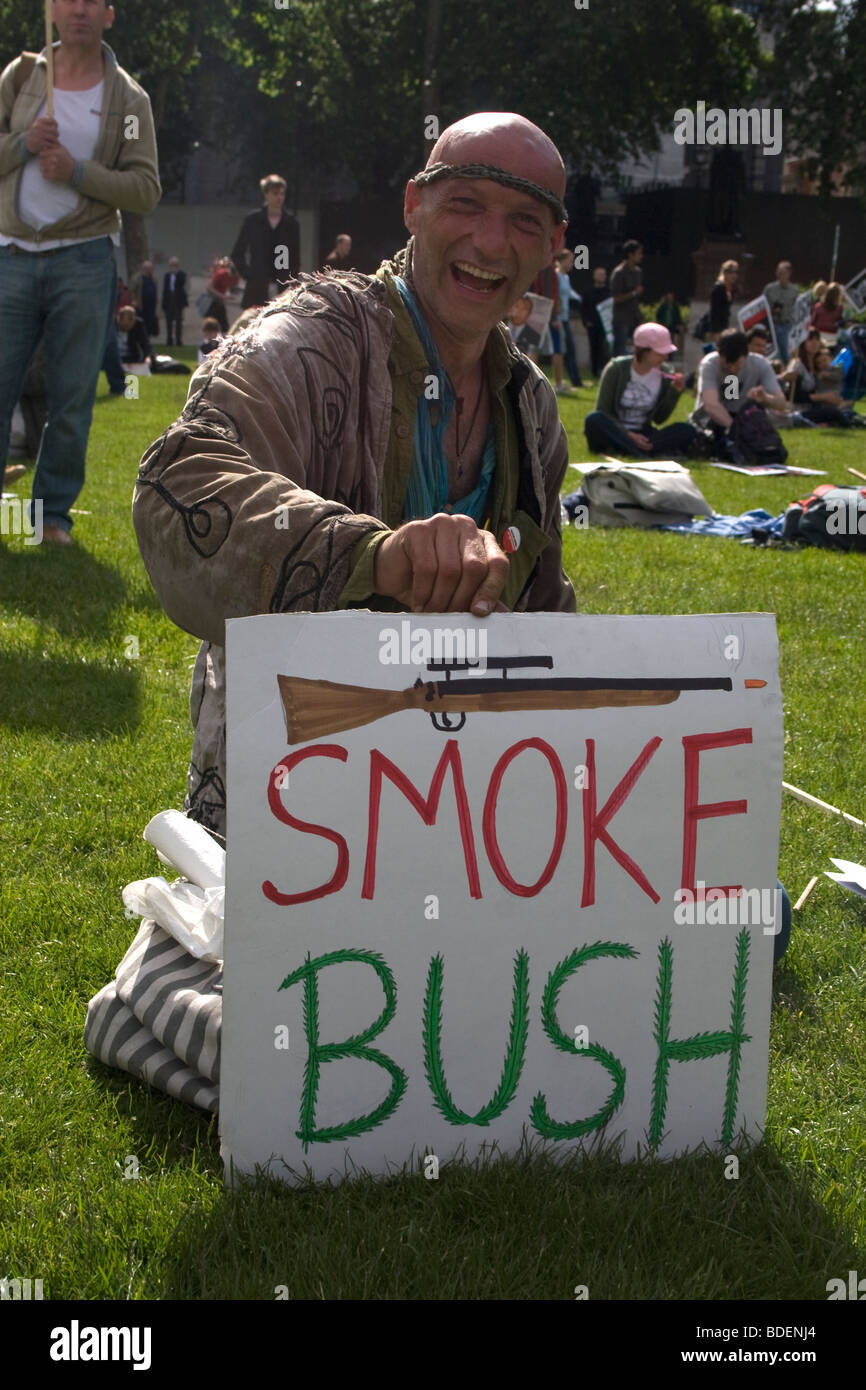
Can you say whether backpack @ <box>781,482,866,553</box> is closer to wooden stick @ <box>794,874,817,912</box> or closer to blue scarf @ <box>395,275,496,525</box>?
wooden stick @ <box>794,874,817,912</box>

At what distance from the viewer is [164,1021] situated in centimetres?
217

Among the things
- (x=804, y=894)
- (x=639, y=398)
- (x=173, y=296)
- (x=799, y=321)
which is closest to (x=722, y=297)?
(x=799, y=321)

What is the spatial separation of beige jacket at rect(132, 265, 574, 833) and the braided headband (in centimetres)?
22

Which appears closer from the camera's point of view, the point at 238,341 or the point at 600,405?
the point at 238,341

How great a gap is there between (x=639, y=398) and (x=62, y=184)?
6135 mm

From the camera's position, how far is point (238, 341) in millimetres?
2350

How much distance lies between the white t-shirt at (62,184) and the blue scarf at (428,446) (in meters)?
3.12

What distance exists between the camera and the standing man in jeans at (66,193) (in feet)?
17.3

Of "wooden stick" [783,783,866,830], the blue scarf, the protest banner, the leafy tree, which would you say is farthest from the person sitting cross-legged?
the leafy tree

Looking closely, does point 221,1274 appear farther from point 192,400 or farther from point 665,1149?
point 192,400

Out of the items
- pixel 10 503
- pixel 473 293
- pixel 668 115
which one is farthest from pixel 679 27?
pixel 473 293

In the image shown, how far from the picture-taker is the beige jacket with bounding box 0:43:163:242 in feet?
17.3

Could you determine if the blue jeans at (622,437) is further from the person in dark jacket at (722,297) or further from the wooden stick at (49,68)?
the person in dark jacket at (722,297)
